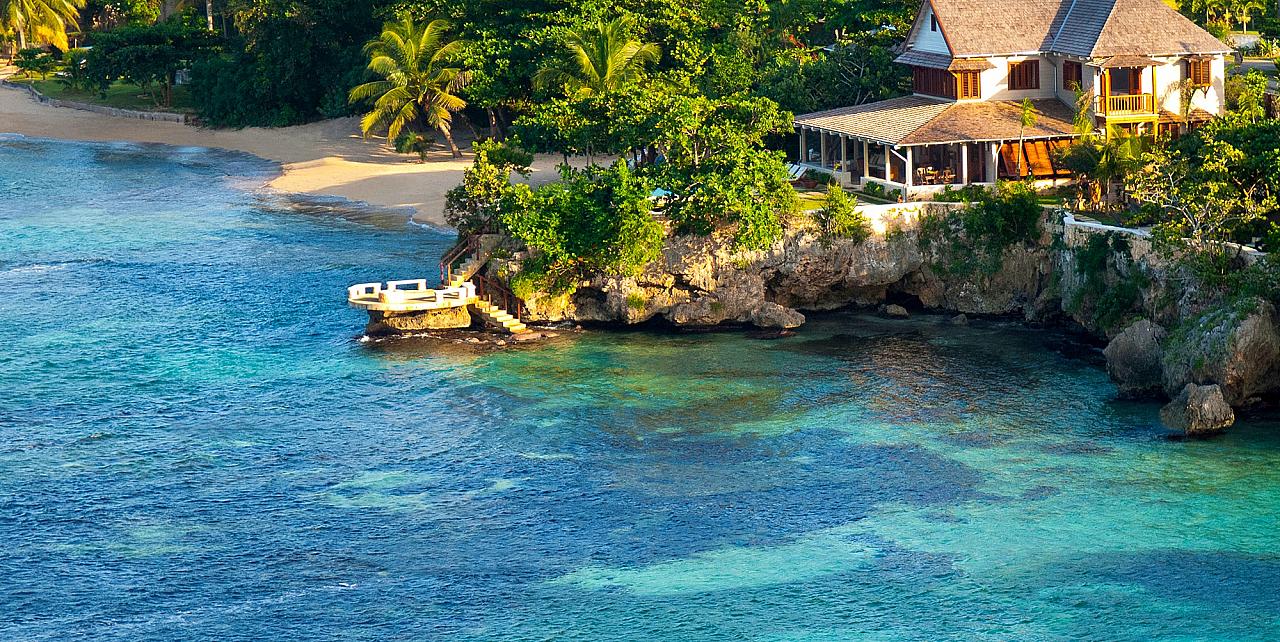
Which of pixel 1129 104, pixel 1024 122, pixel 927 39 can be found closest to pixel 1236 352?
pixel 1024 122

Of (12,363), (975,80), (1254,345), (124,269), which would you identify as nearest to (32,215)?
(124,269)

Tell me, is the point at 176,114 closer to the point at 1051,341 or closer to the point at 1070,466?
the point at 1051,341

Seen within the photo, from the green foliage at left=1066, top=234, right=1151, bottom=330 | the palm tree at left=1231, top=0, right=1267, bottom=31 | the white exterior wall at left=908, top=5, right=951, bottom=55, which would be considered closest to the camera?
the green foliage at left=1066, top=234, right=1151, bottom=330

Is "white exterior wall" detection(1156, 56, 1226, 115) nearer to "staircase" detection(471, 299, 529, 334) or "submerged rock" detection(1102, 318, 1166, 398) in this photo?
"submerged rock" detection(1102, 318, 1166, 398)

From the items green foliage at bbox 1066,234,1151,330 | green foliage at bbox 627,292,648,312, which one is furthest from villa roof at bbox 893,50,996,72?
green foliage at bbox 627,292,648,312

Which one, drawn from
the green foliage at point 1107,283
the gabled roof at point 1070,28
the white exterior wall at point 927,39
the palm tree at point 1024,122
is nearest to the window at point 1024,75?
the gabled roof at point 1070,28

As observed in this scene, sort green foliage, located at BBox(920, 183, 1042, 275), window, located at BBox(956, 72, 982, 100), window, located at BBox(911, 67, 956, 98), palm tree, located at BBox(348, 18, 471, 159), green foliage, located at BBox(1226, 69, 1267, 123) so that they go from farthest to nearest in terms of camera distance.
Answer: palm tree, located at BBox(348, 18, 471, 159) → window, located at BBox(911, 67, 956, 98) → window, located at BBox(956, 72, 982, 100) → green foliage, located at BBox(1226, 69, 1267, 123) → green foliage, located at BBox(920, 183, 1042, 275)

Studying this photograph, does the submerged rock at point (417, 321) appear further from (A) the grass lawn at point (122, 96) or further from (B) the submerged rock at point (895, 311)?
(A) the grass lawn at point (122, 96)

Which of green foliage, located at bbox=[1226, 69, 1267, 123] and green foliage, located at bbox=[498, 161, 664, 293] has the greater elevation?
green foliage, located at bbox=[1226, 69, 1267, 123]
